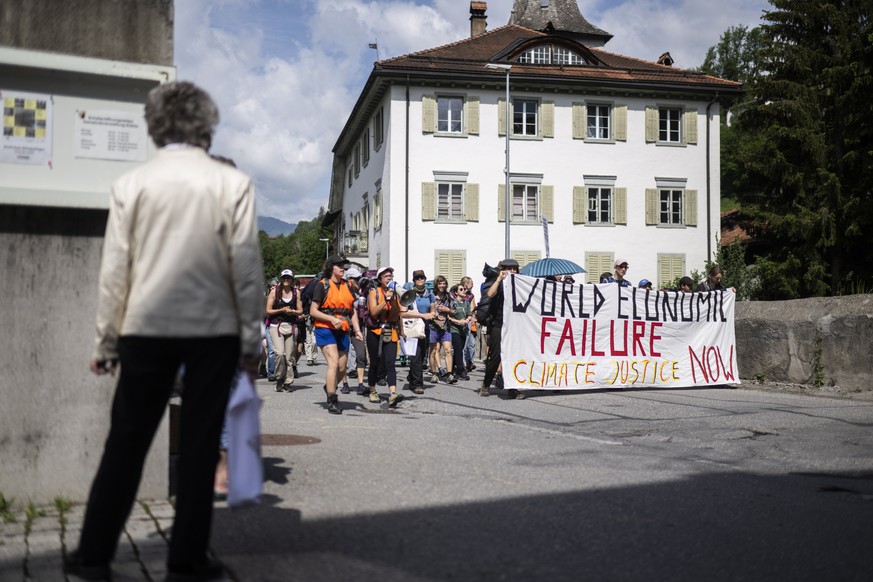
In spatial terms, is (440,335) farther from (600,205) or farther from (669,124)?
(669,124)

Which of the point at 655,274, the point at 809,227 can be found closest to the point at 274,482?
the point at 809,227

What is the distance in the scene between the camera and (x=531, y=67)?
4462 centimetres

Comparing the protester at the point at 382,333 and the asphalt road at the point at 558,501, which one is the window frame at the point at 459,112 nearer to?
the protester at the point at 382,333

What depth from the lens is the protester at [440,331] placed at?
1838cm

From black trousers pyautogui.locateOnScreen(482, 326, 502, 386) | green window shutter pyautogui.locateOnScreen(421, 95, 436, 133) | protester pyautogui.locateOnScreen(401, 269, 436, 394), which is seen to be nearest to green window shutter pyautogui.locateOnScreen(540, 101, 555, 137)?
green window shutter pyautogui.locateOnScreen(421, 95, 436, 133)

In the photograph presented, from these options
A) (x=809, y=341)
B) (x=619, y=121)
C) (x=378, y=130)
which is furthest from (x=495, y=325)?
Result: (x=378, y=130)

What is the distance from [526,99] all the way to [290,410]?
3441 cm

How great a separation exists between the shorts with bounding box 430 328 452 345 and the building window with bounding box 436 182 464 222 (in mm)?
24272

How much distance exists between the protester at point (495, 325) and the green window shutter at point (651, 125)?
32208 millimetres

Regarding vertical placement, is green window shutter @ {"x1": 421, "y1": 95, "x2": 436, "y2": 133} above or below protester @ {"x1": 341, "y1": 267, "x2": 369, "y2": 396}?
Answer: above

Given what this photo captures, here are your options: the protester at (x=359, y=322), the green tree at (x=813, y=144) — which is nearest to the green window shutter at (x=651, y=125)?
the green tree at (x=813, y=144)

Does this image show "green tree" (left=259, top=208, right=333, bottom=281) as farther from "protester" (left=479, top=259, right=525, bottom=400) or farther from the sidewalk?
the sidewalk

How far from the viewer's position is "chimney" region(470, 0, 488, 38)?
5395 cm

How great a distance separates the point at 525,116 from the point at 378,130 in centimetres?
671
